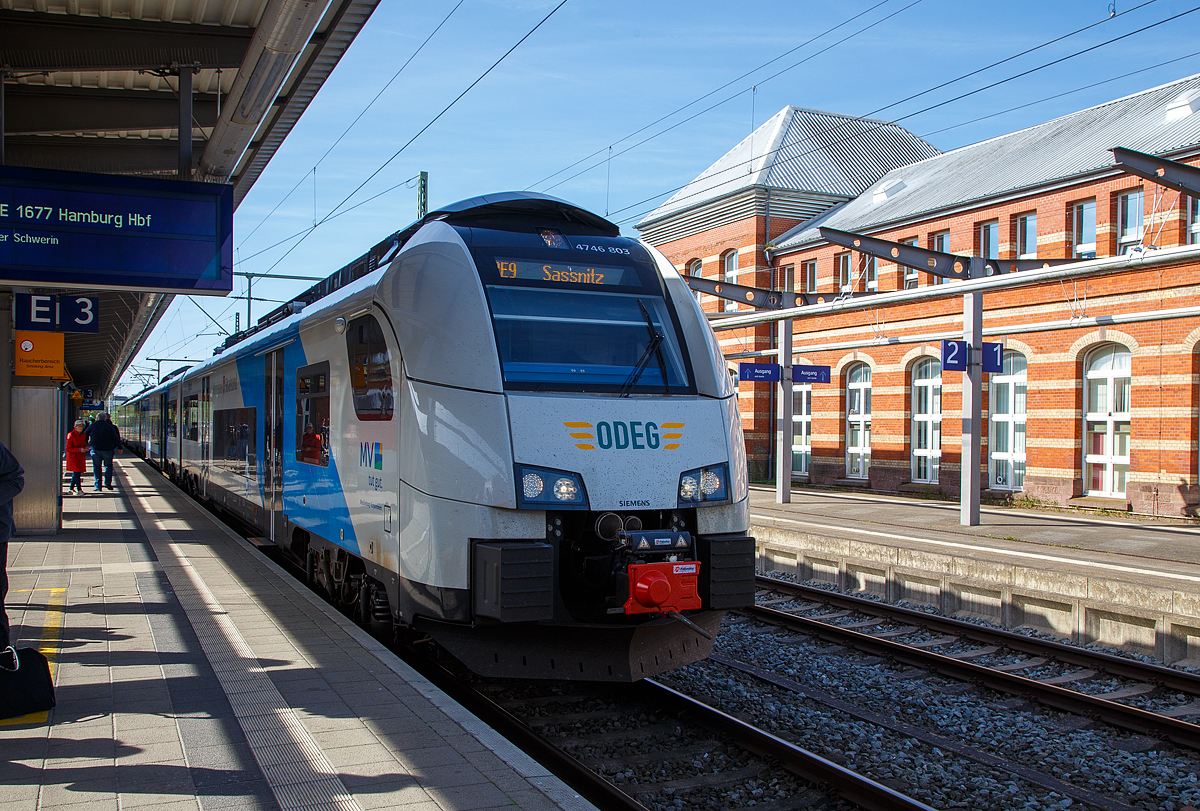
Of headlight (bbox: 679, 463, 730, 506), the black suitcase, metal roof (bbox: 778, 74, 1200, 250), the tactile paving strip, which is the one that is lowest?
the tactile paving strip

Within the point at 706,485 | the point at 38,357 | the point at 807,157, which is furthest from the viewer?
the point at 807,157

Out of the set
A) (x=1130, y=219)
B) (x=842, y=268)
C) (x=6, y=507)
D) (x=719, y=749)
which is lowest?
(x=719, y=749)

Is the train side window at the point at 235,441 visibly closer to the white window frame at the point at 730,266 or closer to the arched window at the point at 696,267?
the white window frame at the point at 730,266

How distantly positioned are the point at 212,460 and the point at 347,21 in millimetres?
9966

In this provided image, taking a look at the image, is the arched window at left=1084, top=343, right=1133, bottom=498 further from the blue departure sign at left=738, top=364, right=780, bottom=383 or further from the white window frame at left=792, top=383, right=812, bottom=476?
the white window frame at left=792, top=383, right=812, bottom=476

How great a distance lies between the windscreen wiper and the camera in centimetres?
615

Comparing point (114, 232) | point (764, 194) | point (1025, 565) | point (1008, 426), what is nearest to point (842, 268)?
point (764, 194)

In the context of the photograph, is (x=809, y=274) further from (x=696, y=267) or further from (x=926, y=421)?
(x=926, y=421)

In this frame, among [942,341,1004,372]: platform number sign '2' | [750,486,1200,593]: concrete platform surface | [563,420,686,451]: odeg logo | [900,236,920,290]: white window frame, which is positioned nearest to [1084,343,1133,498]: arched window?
[750,486,1200,593]: concrete platform surface

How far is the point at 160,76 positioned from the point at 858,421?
2069cm

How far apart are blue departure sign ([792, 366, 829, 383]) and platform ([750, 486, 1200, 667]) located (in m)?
2.77

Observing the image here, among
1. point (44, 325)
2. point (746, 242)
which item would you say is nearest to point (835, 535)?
point (44, 325)

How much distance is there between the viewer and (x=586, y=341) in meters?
6.23

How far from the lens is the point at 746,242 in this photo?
29.4 metres
